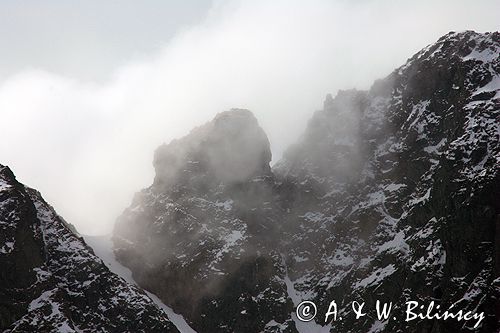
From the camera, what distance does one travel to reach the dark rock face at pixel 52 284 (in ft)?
391

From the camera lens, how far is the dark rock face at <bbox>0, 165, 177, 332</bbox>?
119 metres

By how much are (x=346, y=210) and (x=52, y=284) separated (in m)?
72.3

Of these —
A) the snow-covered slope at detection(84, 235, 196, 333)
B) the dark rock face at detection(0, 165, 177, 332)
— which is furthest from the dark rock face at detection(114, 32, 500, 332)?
the dark rock face at detection(0, 165, 177, 332)

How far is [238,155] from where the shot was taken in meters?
179

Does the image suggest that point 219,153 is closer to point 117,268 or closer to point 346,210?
point 346,210

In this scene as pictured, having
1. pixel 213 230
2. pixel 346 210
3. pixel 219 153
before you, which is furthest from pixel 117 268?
pixel 346 210

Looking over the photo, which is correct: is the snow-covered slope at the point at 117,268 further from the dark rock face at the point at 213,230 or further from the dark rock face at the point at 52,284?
the dark rock face at the point at 52,284

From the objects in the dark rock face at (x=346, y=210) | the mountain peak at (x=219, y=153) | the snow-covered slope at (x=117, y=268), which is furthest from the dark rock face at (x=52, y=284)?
the mountain peak at (x=219, y=153)

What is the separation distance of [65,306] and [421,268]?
215 feet

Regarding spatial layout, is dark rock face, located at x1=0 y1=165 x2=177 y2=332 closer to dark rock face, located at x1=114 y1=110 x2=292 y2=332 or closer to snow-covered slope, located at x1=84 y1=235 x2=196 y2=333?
snow-covered slope, located at x1=84 y1=235 x2=196 y2=333

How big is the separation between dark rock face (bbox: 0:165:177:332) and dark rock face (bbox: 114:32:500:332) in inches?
744

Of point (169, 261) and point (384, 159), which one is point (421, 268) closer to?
point (384, 159)

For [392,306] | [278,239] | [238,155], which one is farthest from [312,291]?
[238,155]

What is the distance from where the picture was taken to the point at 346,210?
540 ft
